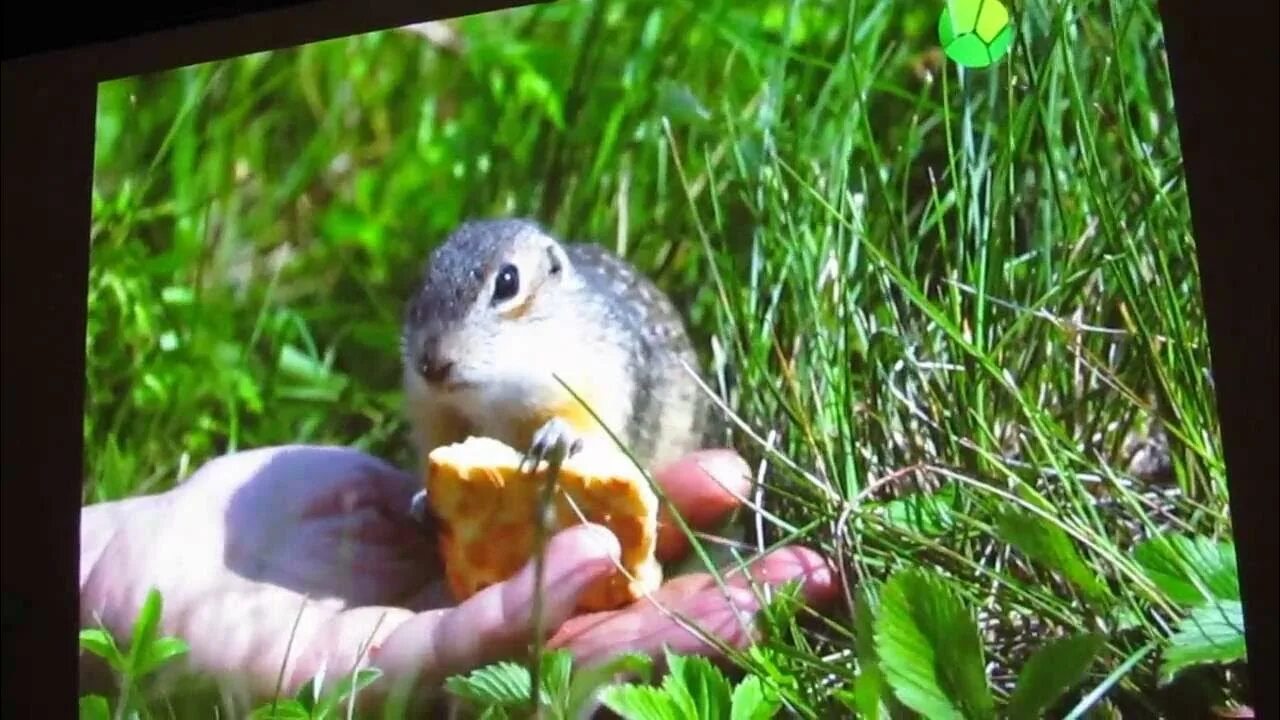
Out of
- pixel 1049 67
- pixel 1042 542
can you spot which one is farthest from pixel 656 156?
pixel 1042 542

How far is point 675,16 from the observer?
1094mm

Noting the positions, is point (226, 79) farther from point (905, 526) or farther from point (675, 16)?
point (905, 526)

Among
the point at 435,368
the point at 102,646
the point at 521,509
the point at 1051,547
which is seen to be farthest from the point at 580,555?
the point at 102,646

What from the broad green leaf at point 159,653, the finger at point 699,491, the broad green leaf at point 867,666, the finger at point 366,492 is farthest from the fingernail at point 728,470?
the broad green leaf at point 159,653

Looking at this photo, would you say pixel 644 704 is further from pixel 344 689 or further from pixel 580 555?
pixel 344 689

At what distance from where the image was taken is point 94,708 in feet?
3.51

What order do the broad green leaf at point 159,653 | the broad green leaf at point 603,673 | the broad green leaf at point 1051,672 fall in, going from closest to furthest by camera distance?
1. the broad green leaf at point 1051,672
2. the broad green leaf at point 603,673
3. the broad green leaf at point 159,653

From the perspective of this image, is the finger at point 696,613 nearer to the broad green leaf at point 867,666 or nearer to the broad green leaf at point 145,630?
the broad green leaf at point 867,666

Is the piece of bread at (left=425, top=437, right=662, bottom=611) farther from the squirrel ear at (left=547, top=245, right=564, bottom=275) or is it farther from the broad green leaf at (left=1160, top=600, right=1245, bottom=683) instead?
the broad green leaf at (left=1160, top=600, right=1245, bottom=683)

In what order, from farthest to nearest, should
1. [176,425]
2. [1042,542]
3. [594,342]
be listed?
1. [176,425]
2. [594,342]
3. [1042,542]

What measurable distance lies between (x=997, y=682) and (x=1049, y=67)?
0.38m

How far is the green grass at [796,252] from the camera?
0.86 metres

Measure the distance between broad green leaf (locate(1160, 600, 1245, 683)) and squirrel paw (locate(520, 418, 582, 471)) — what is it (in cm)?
38

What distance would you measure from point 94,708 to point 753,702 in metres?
0.51
